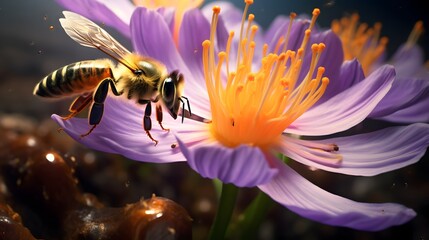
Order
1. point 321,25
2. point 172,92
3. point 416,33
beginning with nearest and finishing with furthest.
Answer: point 172,92
point 321,25
point 416,33

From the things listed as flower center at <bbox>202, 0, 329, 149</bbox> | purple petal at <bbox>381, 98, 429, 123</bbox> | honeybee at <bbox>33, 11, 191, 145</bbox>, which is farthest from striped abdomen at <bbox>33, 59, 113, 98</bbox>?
purple petal at <bbox>381, 98, 429, 123</bbox>

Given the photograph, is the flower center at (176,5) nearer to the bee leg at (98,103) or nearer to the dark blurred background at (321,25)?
the dark blurred background at (321,25)

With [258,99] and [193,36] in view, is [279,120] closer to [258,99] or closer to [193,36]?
[258,99]

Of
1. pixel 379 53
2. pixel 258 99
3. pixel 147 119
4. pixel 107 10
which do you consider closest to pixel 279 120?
pixel 258 99

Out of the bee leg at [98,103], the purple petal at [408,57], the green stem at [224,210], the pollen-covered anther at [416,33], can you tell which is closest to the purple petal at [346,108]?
the green stem at [224,210]

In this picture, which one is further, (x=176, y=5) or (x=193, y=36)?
(x=176, y=5)

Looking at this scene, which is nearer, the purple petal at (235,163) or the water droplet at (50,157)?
the purple petal at (235,163)
